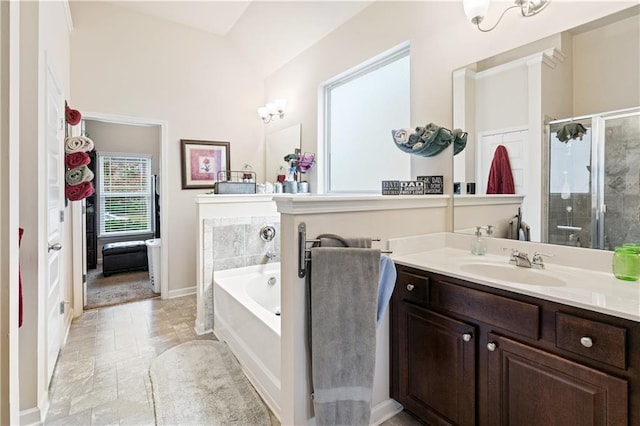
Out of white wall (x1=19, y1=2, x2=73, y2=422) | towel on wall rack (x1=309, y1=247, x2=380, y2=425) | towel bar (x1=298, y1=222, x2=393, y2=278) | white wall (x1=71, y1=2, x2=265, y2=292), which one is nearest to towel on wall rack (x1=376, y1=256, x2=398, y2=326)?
towel on wall rack (x1=309, y1=247, x2=380, y2=425)

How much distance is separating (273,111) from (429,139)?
2367 millimetres

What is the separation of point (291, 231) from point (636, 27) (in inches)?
67.8

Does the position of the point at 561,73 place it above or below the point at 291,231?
above

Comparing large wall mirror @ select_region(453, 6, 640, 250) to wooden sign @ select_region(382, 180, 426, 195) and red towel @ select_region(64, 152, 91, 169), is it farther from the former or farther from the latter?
red towel @ select_region(64, 152, 91, 169)

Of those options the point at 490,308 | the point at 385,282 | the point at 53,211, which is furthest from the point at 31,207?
the point at 490,308

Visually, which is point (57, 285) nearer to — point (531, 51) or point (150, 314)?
point (150, 314)

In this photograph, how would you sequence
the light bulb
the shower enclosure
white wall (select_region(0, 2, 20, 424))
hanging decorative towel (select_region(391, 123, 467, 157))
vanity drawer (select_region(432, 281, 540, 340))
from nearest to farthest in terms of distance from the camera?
1. white wall (select_region(0, 2, 20, 424))
2. vanity drawer (select_region(432, 281, 540, 340))
3. the shower enclosure
4. the light bulb
5. hanging decorative towel (select_region(391, 123, 467, 157))

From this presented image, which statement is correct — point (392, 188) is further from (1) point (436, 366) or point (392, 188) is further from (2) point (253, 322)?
(2) point (253, 322)

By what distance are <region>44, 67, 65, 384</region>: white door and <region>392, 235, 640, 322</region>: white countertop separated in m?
2.10

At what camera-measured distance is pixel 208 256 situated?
286 cm

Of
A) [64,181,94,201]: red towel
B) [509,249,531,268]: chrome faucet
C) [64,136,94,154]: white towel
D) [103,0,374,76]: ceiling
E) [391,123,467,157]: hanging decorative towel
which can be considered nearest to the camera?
[509,249,531,268]: chrome faucet

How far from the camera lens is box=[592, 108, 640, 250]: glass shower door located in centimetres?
139

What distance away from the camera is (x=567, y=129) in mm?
1601

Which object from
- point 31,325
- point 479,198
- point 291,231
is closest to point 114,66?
point 31,325
